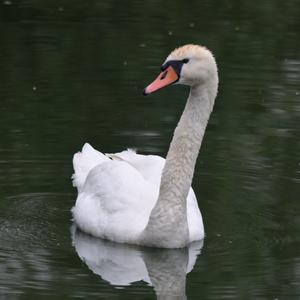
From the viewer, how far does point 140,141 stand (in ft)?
41.8

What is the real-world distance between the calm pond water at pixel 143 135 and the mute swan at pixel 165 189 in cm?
14

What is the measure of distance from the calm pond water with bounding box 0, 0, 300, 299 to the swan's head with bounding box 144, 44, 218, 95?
139 centimetres

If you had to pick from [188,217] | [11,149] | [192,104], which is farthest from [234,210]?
[11,149]

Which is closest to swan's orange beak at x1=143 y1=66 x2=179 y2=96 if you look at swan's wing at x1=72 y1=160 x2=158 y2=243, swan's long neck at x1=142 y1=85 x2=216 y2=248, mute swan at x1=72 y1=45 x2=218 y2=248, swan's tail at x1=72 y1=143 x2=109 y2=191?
mute swan at x1=72 y1=45 x2=218 y2=248

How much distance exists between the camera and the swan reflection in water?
9.40 meters

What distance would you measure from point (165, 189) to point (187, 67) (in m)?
1.03

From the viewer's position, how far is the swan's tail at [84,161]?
11.3 m

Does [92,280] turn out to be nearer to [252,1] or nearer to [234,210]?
[234,210]

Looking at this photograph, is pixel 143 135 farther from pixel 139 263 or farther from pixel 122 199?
pixel 139 263

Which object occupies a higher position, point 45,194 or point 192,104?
point 192,104

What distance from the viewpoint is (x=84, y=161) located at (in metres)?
11.5

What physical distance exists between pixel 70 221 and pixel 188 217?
1.10 m

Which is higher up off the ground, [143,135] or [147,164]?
[147,164]

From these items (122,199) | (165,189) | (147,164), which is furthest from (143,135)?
(165,189)
